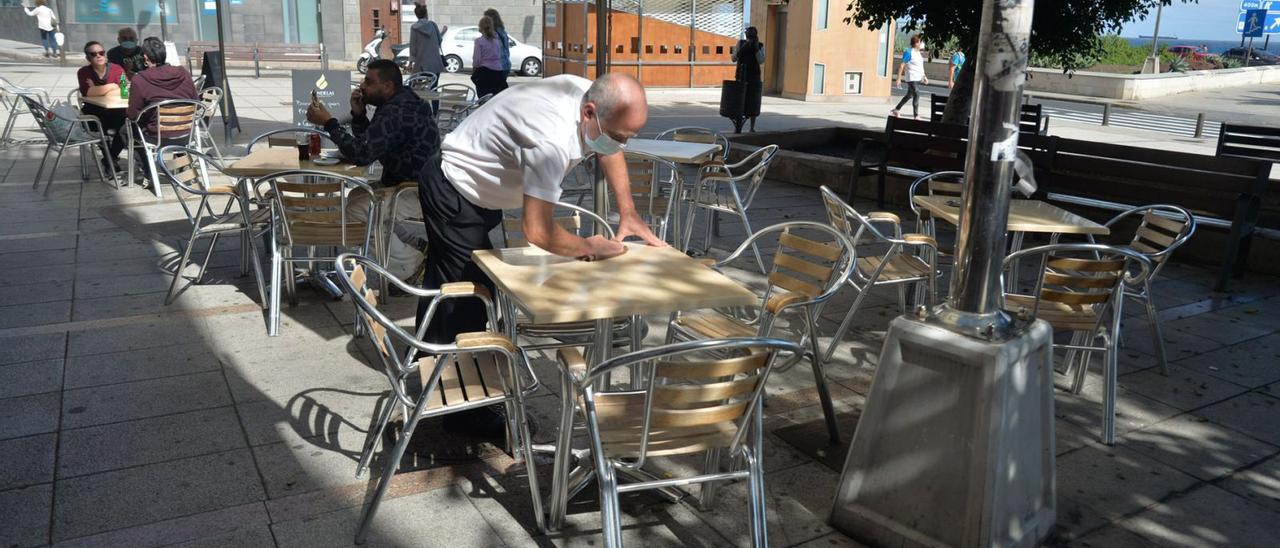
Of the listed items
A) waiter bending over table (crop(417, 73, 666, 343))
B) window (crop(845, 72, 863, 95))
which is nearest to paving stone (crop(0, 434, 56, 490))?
waiter bending over table (crop(417, 73, 666, 343))

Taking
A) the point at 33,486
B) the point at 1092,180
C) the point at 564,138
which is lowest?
the point at 33,486

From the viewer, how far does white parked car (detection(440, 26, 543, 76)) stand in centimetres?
2567

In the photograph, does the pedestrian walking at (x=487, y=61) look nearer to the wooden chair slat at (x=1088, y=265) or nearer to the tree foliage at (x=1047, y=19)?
the tree foliage at (x=1047, y=19)

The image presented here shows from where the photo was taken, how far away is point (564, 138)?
344cm

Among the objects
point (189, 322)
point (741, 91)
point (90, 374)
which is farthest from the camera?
point (741, 91)

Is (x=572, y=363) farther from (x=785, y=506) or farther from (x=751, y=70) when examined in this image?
(x=751, y=70)

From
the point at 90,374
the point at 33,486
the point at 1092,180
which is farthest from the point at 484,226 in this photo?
the point at 1092,180

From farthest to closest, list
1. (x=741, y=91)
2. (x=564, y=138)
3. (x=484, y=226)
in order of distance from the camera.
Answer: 1. (x=741, y=91)
2. (x=484, y=226)
3. (x=564, y=138)

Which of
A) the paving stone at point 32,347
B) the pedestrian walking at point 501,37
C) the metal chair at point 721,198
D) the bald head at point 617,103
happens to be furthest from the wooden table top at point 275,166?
the pedestrian walking at point 501,37

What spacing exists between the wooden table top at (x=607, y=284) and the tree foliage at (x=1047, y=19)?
6286 millimetres

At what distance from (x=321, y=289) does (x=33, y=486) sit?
8.57ft

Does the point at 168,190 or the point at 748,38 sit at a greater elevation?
the point at 748,38

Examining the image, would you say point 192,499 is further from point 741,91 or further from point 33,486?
point 741,91

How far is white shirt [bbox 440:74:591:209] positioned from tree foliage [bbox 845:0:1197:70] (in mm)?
6281
